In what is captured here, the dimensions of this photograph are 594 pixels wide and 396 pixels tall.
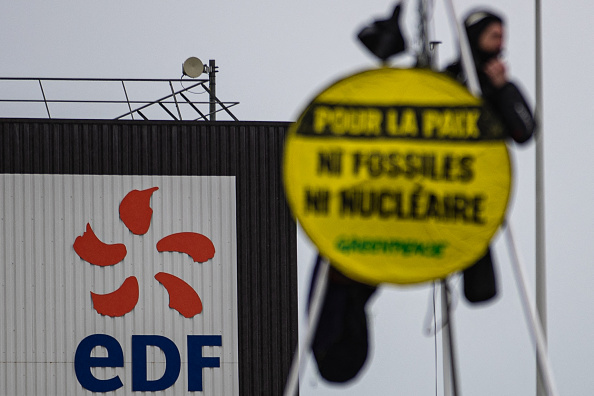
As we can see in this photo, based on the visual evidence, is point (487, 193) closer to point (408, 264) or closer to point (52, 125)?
point (408, 264)

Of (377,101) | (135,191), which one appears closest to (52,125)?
(135,191)

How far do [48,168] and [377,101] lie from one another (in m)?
15.1

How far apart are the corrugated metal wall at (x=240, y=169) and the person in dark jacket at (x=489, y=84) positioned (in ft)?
45.2

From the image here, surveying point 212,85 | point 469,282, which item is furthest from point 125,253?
point 469,282

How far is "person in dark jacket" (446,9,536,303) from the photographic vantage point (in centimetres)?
682

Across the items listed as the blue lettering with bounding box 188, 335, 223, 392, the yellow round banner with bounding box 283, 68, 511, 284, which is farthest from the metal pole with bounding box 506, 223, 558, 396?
the blue lettering with bounding box 188, 335, 223, 392

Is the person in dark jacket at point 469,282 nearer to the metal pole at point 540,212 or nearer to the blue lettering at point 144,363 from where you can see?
the metal pole at point 540,212

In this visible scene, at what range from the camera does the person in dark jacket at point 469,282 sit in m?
6.79

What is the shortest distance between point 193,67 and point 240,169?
95.1 inches

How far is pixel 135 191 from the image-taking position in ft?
67.3

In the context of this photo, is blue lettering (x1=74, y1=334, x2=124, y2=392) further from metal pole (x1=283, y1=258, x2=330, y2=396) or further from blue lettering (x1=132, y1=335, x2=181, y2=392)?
metal pole (x1=283, y1=258, x2=330, y2=396)

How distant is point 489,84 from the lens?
699cm

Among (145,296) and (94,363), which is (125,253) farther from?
(94,363)

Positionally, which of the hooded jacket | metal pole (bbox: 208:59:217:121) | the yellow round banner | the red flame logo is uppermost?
metal pole (bbox: 208:59:217:121)
